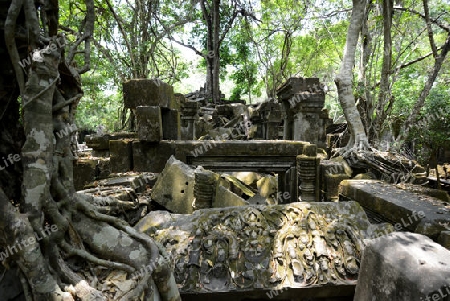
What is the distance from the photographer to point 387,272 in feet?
5.33

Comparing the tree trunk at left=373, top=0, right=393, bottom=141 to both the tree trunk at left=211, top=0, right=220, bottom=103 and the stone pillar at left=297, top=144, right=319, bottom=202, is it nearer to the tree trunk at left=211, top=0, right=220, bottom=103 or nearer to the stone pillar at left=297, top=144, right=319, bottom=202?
the stone pillar at left=297, top=144, right=319, bottom=202

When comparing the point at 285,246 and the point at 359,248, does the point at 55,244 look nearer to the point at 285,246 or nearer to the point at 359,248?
the point at 285,246

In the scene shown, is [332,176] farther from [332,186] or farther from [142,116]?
[142,116]

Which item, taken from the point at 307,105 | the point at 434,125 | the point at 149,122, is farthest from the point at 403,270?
the point at 434,125

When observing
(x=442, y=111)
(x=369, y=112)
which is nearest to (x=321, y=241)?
(x=369, y=112)

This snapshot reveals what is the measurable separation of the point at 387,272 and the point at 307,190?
2.65 m

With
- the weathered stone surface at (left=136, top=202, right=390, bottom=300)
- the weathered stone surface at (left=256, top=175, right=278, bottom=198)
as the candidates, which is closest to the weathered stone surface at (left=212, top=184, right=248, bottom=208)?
the weathered stone surface at (left=136, top=202, right=390, bottom=300)

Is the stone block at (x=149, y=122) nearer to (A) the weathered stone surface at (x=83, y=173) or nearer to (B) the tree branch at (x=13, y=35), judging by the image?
(A) the weathered stone surface at (x=83, y=173)

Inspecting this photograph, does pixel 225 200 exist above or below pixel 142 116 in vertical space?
below

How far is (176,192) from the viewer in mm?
3254

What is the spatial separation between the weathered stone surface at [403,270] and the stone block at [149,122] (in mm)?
3203

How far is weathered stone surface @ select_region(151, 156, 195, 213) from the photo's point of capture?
3232 millimetres

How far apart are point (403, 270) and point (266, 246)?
953mm

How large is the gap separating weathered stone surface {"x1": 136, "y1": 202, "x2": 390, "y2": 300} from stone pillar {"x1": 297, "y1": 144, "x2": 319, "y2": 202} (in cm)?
162
